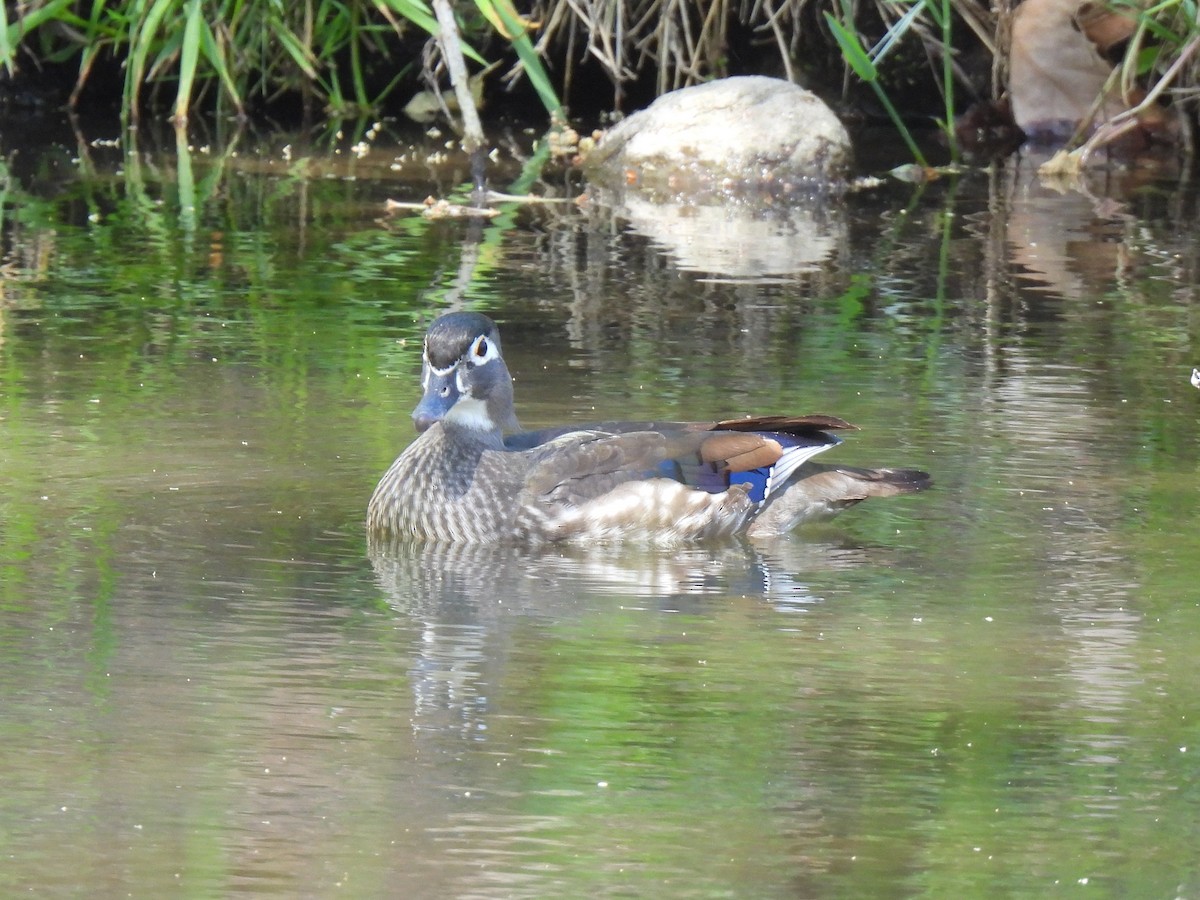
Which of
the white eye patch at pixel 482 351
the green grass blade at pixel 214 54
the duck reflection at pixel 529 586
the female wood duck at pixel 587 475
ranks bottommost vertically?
the duck reflection at pixel 529 586

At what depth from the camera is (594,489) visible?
228 inches

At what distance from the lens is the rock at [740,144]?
12266 mm

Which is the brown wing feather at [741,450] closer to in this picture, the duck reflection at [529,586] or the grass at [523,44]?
the duck reflection at [529,586]

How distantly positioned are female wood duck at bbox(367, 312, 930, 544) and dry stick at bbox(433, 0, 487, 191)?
19.0 ft

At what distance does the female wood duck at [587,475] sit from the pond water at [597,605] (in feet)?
0.33

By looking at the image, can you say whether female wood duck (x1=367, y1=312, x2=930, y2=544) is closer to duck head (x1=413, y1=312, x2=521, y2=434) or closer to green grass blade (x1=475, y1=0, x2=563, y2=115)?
duck head (x1=413, y1=312, x2=521, y2=434)

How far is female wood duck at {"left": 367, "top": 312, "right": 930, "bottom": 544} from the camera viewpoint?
5.77 metres

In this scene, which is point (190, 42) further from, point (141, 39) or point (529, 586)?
point (529, 586)

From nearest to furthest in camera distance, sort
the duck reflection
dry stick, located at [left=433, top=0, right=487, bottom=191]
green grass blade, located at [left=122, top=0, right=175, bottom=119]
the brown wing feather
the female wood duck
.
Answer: the duck reflection, the female wood duck, the brown wing feather, dry stick, located at [left=433, top=0, right=487, bottom=191], green grass blade, located at [left=122, top=0, right=175, bottom=119]

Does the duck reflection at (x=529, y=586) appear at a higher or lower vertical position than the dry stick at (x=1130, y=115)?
lower

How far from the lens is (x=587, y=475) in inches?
229

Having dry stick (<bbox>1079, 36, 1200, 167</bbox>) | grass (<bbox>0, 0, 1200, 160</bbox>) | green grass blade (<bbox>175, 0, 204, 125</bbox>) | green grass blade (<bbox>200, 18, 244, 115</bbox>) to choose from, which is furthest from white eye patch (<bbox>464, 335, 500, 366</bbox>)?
green grass blade (<bbox>200, 18, 244, 115</bbox>)

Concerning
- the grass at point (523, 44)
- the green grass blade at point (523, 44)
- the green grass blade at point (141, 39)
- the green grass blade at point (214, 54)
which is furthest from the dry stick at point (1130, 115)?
the green grass blade at point (141, 39)

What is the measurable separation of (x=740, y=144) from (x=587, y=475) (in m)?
6.71
